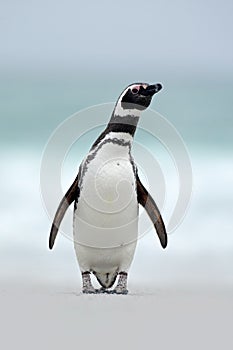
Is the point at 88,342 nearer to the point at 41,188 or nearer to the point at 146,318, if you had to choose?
the point at 146,318

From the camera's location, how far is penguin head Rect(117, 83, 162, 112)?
632cm

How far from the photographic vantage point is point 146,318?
4.93m

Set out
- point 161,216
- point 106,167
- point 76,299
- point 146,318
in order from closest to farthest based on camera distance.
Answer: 1. point 146,318
2. point 76,299
3. point 106,167
4. point 161,216

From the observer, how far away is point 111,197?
20.4 feet

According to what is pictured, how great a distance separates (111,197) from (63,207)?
56 cm

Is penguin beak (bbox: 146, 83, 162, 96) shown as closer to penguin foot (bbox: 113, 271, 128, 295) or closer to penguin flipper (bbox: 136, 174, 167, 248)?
penguin flipper (bbox: 136, 174, 167, 248)

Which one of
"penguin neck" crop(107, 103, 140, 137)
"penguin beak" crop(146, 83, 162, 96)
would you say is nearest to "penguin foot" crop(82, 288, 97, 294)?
"penguin neck" crop(107, 103, 140, 137)

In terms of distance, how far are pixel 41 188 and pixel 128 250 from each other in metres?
0.82

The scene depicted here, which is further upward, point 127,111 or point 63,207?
point 127,111

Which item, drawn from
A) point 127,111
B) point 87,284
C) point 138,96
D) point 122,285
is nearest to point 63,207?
point 87,284

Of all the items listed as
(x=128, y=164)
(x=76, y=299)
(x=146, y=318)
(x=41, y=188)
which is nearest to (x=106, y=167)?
(x=128, y=164)

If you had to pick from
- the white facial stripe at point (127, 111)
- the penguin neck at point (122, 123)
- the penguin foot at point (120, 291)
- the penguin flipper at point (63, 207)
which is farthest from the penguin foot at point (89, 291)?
the white facial stripe at point (127, 111)

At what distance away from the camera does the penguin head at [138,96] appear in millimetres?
6316

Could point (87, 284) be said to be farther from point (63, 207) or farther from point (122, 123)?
point (122, 123)
